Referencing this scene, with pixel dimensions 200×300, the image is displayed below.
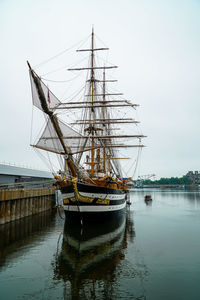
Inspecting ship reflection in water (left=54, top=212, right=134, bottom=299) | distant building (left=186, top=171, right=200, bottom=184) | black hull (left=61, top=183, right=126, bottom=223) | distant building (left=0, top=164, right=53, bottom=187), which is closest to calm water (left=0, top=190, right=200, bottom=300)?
ship reflection in water (left=54, top=212, right=134, bottom=299)

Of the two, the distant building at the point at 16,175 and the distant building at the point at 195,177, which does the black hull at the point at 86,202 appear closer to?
the distant building at the point at 16,175

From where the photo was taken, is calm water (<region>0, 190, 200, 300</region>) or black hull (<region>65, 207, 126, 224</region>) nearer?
calm water (<region>0, 190, 200, 300</region>)

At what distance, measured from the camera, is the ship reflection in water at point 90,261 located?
7207mm

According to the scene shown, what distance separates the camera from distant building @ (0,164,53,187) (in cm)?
2953

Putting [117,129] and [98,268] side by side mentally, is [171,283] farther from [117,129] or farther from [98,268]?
[117,129]

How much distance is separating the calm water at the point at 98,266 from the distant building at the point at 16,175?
13045 millimetres

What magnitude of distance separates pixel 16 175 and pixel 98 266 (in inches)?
1070

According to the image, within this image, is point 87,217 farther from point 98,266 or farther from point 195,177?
point 195,177

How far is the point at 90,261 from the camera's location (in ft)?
32.8

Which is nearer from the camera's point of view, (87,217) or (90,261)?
(90,261)

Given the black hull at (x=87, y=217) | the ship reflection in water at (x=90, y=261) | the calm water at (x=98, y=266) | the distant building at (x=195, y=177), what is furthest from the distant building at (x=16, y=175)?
the distant building at (x=195, y=177)

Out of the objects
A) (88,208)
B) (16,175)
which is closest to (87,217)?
(88,208)

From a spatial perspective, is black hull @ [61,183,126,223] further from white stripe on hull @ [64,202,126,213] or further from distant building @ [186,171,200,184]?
distant building @ [186,171,200,184]

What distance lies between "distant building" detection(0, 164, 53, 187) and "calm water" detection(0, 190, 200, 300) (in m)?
13.0
